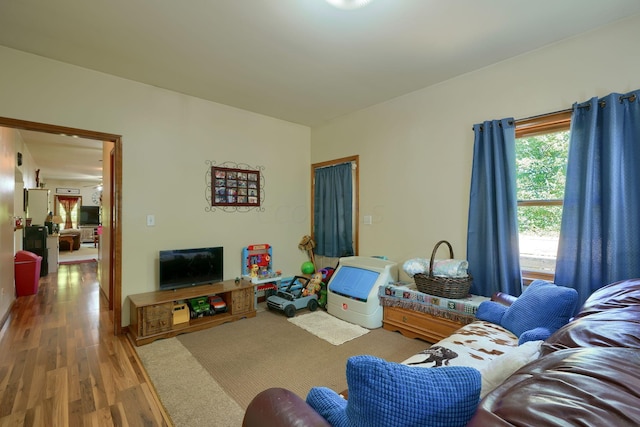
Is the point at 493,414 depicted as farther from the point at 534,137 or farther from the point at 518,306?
the point at 534,137

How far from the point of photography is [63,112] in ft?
9.11

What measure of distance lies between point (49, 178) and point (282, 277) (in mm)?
11519

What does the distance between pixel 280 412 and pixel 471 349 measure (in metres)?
1.38

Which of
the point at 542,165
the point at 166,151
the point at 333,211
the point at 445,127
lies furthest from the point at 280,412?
the point at 333,211

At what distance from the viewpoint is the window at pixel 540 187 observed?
2.51 meters

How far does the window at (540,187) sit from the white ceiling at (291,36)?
0.71 meters

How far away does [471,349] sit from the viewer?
5.93 ft

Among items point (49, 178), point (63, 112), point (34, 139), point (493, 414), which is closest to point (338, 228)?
point (63, 112)

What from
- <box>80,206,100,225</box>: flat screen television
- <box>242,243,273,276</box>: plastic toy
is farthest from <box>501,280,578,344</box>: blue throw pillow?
<box>80,206,100,225</box>: flat screen television

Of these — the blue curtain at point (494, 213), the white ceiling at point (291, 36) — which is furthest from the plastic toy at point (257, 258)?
the blue curtain at point (494, 213)

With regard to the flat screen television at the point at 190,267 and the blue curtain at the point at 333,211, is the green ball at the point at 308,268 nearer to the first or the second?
the blue curtain at the point at 333,211

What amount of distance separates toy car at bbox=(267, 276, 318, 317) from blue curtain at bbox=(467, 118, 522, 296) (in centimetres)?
189

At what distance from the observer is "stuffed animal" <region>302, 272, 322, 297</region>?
394 cm

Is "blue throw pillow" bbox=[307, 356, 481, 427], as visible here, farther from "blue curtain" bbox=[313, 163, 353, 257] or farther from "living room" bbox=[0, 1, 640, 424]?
"blue curtain" bbox=[313, 163, 353, 257]
